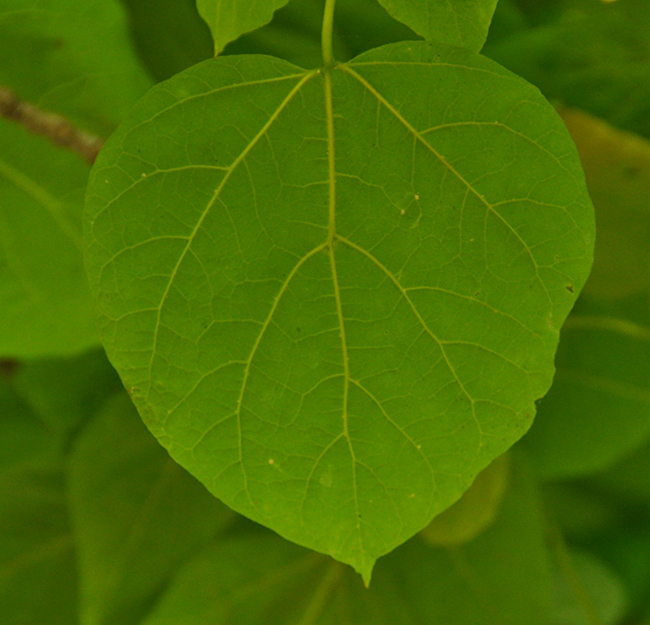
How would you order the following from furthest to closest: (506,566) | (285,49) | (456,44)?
1. (506,566)
2. (285,49)
3. (456,44)

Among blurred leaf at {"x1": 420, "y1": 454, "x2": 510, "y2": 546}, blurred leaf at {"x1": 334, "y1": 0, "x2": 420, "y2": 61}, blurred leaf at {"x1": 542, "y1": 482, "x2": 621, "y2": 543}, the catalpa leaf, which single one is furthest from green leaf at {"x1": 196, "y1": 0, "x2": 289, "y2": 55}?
blurred leaf at {"x1": 542, "y1": 482, "x2": 621, "y2": 543}

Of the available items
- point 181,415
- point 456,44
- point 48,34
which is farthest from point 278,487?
point 48,34

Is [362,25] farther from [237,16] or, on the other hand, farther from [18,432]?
[18,432]

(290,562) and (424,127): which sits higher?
(424,127)

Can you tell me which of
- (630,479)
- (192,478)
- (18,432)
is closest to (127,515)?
(192,478)

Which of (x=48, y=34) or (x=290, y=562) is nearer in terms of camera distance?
(x=48, y=34)

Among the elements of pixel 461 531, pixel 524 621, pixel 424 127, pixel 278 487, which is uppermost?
pixel 424 127

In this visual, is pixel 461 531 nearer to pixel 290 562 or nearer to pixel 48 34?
pixel 290 562

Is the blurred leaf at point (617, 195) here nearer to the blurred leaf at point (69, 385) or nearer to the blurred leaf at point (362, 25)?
the blurred leaf at point (362, 25)
